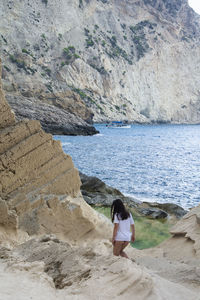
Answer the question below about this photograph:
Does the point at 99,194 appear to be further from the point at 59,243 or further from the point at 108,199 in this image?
the point at 59,243

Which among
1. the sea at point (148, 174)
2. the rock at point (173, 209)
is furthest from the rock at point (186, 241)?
the sea at point (148, 174)

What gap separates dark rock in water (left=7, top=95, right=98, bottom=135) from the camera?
5138 cm

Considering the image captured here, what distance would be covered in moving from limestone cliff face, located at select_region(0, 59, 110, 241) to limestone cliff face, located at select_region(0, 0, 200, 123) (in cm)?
5685

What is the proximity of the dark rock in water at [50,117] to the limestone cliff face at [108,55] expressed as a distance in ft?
21.9

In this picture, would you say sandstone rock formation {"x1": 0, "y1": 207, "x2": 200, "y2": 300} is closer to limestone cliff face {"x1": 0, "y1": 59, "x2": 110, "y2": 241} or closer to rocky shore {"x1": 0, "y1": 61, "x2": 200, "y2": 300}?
rocky shore {"x1": 0, "y1": 61, "x2": 200, "y2": 300}

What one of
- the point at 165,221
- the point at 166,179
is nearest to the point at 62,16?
the point at 166,179

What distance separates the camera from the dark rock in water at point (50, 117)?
51375 mm

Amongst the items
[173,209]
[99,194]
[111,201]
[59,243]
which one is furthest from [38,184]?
[173,209]

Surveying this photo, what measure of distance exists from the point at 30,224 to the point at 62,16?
344 feet

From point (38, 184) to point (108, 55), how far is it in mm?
104072

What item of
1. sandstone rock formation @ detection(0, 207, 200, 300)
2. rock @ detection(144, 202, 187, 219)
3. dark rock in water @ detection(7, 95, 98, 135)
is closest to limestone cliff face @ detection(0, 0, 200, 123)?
dark rock in water @ detection(7, 95, 98, 135)

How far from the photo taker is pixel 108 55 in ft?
347

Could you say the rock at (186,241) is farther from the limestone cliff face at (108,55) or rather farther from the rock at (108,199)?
the limestone cliff face at (108,55)

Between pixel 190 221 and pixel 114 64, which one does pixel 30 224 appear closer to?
pixel 190 221
